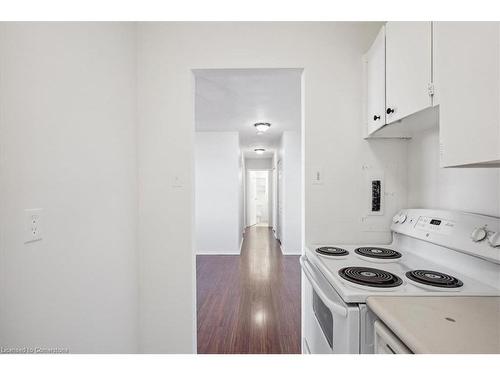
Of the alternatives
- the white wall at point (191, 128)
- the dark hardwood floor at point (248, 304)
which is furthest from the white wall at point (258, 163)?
the white wall at point (191, 128)

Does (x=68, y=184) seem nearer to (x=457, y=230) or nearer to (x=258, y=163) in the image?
(x=457, y=230)

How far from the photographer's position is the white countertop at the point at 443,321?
1.90 ft

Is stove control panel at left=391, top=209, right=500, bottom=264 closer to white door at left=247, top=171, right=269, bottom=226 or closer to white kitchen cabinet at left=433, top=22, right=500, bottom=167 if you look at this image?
white kitchen cabinet at left=433, top=22, right=500, bottom=167

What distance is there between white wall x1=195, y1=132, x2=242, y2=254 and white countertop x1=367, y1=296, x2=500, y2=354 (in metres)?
3.92

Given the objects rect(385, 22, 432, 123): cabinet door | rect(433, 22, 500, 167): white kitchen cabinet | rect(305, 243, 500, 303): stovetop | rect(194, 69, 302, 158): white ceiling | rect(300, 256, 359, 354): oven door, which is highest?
rect(194, 69, 302, 158): white ceiling

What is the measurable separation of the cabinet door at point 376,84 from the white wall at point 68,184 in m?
1.51

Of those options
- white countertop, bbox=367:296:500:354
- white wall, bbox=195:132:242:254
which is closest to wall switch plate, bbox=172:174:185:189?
white countertop, bbox=367:296:500:354

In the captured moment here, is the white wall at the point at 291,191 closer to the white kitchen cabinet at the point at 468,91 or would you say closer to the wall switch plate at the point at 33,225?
the white kitchen cabinet at the point at 468,91

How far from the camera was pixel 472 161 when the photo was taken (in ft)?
2.39

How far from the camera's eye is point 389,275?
103cm

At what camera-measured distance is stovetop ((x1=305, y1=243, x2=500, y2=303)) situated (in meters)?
0.88

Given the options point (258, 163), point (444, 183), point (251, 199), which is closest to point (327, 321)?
A: point (444, 183)

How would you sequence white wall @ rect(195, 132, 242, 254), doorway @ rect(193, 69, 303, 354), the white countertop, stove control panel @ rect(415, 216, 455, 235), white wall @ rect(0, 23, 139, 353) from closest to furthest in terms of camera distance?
the white countertop
white wall @ rect(0, 23, 139, 353)
stove control panel @ rect(415, 216, 455, 235)
doorway @ rect(193, 69, 303, 354)
white wall @ rect(195, 132, 242, 254)

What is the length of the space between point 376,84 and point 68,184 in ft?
5.54
